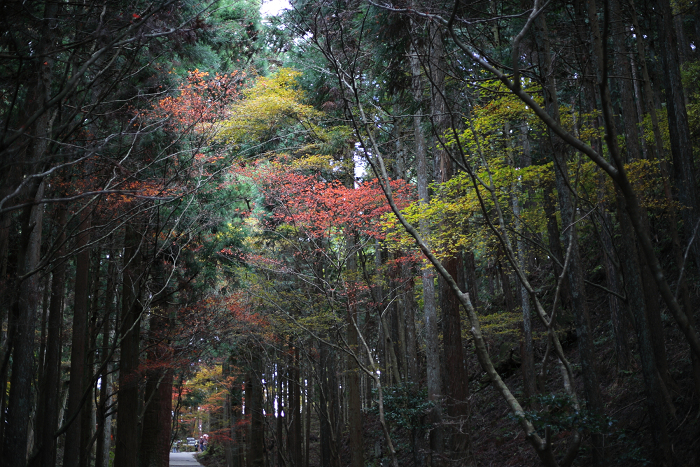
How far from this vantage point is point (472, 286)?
682 inches

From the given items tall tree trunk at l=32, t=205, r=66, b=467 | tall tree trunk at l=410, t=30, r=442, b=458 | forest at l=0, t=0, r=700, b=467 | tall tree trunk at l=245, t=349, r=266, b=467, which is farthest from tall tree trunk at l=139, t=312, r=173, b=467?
tall tree trunk at l=410, t=30, r=442, b=458

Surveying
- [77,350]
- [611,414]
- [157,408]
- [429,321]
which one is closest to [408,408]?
[429,321]

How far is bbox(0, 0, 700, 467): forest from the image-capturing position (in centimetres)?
552

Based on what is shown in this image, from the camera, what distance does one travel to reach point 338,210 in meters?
12.3

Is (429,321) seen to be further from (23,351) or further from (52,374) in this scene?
(23,351)

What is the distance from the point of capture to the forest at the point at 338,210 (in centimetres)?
552

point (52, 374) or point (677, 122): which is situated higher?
point (677, 122)

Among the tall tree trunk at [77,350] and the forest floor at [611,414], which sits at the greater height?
the tall tree trunk at [77,350]

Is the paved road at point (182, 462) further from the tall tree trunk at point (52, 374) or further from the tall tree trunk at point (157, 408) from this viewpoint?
the tall tree trunk at point (52, 374)

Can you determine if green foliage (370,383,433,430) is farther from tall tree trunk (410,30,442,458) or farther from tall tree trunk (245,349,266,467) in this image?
tall tree trunk (245,349,266,467)

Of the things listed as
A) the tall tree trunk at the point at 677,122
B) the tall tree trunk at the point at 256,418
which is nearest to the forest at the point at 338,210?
the tall tree trunk at the point at 677,122

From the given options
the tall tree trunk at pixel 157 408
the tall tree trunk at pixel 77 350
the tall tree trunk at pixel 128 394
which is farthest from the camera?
the tall tree trunk at pixel 157 408

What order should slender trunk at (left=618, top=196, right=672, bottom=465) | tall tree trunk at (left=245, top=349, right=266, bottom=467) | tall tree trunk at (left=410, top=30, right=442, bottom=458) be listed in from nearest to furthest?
slender trunk at (left=618, top=196, right=672, bottom=465)
tall tree trunk at (left=410, top=30, right=442, bottom=458)
tall tree trunk at (left=245, top=349, right=266, bottom=467)

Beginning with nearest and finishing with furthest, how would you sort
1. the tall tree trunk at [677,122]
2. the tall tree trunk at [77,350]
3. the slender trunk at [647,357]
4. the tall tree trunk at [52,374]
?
the slender trunk at [647,357]
the tall tree trunk at [677,122]
the tall tree trunk at [52,374]
the tall tree trunk at [77,350]
